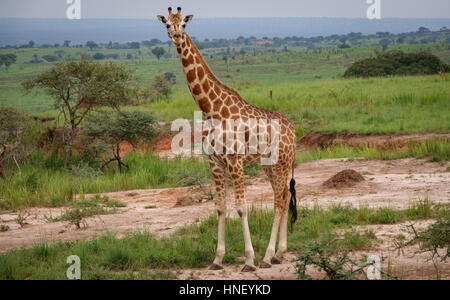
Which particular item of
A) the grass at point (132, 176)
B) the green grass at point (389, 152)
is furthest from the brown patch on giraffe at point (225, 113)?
the green grass at point (389, 152)

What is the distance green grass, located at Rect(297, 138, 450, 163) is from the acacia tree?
5.77 m

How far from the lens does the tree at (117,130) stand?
588 inches

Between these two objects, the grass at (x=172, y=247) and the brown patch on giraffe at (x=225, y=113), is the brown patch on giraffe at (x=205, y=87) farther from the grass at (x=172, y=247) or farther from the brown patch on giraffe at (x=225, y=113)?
the grass at (x=172, y=247)

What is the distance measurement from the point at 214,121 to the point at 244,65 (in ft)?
166

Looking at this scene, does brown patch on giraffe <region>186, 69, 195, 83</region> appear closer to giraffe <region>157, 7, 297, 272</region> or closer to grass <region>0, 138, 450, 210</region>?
giraffe <region>157, 7, 297, 272</region>

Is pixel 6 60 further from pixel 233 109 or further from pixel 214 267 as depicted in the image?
pixel 214 267

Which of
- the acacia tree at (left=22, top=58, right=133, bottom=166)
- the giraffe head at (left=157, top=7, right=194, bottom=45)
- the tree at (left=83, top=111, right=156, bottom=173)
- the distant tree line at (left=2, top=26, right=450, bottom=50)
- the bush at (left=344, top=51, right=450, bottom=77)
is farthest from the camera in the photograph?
the distant tree line at (left=2, top=26, right=450, bottom=50)

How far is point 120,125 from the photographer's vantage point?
594 inches

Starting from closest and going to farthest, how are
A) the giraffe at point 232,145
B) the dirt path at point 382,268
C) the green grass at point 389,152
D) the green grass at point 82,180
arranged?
the dirt path at point 382,268
the giraffe at point 232,145
the green grass at point 82,180
the green grass at point 389,152

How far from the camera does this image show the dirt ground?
6.84m

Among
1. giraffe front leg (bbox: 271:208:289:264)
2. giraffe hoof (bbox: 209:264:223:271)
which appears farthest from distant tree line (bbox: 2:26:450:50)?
giraffe hoof (bbox: 209:264:223:271)

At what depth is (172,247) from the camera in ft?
24.2

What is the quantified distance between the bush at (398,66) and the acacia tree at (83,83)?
1791 centimetres
